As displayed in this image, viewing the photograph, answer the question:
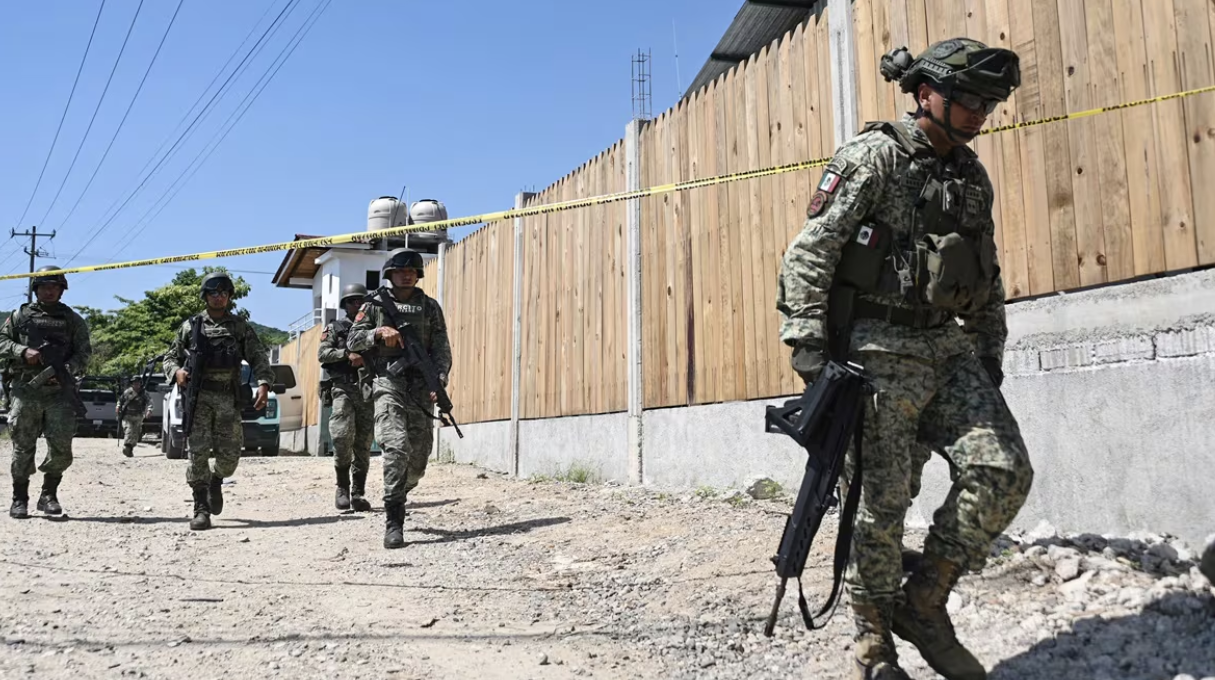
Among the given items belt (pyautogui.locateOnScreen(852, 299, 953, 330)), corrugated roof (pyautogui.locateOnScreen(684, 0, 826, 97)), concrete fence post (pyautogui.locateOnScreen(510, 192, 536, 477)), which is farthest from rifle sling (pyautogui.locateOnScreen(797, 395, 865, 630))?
corrugated roof (pyautogui.locateOnScreen(684, 0, 826, 97))

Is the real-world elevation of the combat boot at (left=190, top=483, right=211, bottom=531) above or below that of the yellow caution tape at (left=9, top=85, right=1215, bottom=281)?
below

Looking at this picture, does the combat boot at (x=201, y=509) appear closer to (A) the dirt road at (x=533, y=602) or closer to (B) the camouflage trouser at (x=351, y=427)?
(A) the dirt road at (x=533, y=602)

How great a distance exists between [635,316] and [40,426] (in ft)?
14.7

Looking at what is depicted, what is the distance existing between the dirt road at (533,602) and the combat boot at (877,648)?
26cm

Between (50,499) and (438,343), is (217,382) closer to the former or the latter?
(50,499)

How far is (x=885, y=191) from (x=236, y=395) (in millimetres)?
5751

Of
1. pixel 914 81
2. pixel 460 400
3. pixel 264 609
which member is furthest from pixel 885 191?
pixel 460 400

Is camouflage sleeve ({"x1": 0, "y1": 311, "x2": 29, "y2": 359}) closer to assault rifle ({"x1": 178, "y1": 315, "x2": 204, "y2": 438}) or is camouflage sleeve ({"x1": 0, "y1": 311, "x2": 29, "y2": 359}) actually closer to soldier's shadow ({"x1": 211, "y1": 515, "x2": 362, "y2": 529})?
assault rifle ({"x1": 178, "y1": 315, "x2": 204, "y2": 438})

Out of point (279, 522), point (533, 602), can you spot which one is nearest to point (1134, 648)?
point (533, 602)

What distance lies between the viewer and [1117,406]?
3709 millimetres

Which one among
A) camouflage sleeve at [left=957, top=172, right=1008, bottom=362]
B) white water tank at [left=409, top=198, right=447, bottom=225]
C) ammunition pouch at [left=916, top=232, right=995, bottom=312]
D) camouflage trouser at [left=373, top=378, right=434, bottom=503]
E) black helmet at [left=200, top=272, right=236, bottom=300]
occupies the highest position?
white water tank at [left=409, top=198, right=447, bottom=225]

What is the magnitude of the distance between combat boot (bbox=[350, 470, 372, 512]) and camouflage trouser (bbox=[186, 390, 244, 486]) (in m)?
0.95

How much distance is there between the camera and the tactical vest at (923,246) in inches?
106

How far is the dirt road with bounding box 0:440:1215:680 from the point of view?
304 cm
